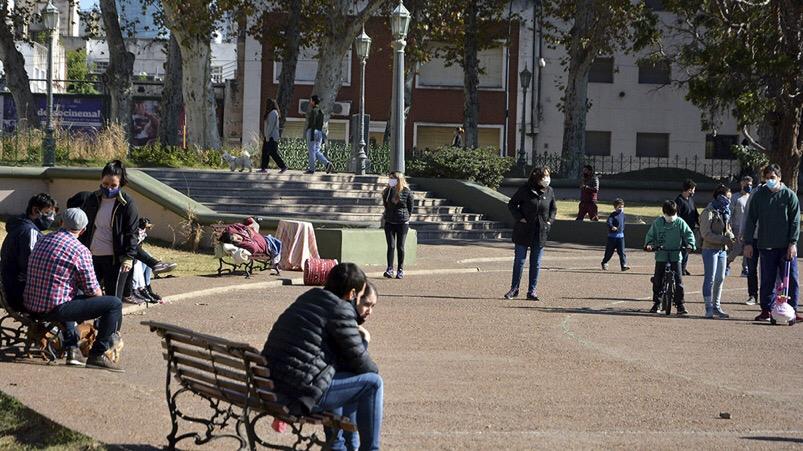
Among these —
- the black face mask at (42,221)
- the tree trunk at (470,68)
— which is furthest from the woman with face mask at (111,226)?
the tree trunk at (470,68)

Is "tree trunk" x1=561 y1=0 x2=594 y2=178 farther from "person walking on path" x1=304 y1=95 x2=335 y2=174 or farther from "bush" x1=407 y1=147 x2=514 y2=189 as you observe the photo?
"person walking on path" x1=304 y1=95 x2=335 y2=174

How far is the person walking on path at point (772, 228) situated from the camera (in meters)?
15.0

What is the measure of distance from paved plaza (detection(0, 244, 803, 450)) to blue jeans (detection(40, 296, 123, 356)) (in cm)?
28

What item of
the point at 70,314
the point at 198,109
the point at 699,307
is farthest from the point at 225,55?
the point at 70,314

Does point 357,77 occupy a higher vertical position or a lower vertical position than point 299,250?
higher

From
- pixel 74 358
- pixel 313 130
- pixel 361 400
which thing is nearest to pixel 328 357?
pixel 361 400

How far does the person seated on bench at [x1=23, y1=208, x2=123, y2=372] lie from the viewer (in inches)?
403

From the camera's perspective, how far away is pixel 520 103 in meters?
55.2

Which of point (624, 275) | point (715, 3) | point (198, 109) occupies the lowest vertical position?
point (624, 275)

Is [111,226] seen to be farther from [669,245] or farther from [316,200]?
[316,200]

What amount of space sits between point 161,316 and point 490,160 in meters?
19.5

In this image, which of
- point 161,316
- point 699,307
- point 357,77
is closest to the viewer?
point 161,316

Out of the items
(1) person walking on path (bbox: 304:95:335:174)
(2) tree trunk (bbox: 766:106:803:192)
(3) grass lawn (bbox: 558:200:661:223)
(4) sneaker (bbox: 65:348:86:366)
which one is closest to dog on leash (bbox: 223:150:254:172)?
(1) person walking on path (bbox: 304:95:335:174)

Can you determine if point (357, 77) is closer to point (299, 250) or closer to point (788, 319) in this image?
point (299, 250)
